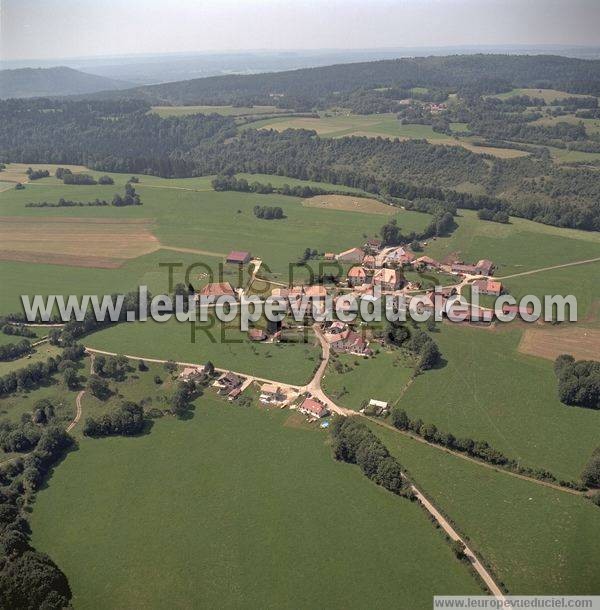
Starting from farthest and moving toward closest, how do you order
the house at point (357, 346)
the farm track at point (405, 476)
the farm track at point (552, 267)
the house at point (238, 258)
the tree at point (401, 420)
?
the house at point (238, 258) → the farm track at point (552, 267) → the house at point (357, 346) → the tree at point (401, 420) → the farm track at point (405, 476)

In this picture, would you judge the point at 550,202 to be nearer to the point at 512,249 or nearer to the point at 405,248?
the point at 512,249

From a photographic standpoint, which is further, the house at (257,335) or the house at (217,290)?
the house at (217,290)

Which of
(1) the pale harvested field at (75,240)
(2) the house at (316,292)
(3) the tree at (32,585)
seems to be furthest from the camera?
(1) the pale harvested field at (75,240)

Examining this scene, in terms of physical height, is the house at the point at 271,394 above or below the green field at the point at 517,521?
above

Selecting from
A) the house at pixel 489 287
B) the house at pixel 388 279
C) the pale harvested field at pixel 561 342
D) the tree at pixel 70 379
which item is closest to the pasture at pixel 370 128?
the house at pixel 489 287

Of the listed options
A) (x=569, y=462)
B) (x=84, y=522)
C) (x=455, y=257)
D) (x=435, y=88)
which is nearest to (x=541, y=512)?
(x=569, y=462)

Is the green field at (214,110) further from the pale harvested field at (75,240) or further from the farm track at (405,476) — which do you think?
the farm track at (405,476)

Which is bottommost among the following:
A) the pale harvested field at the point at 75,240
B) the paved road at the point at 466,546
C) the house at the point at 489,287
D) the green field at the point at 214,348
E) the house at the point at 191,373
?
the paved road at the point at 466,546
